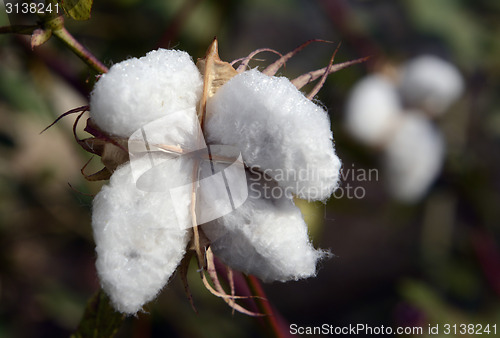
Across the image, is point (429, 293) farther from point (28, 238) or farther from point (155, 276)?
point (28, 238)

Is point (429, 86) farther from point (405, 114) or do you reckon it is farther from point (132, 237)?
point (132, 237)

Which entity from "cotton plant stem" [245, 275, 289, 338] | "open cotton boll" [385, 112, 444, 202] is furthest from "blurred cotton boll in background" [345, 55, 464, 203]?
"cotton plant stem" [245, 275, 289, 338]

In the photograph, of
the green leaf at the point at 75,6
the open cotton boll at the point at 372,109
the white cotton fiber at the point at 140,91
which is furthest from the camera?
the open cotton boll at the point at 372,109

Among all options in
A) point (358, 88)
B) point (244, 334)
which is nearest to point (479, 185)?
point (358, 88)

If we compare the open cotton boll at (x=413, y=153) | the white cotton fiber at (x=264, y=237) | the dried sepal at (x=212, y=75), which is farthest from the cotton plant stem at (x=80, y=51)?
the open cotton boll at (x=413, y=153)

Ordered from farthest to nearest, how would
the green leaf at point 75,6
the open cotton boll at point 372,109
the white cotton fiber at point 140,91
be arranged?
the open cotton boll at point 372,109, the green leaf at point 75,6, the white cotton fiber at point 140,91

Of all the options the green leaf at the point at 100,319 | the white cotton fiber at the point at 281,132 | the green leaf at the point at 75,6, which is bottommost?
the green leaf at the point at 100,319

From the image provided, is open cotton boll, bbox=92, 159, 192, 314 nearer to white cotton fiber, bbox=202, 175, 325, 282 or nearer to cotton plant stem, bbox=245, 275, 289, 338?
white cotton fiber, bbox=202, 175, 325, 282

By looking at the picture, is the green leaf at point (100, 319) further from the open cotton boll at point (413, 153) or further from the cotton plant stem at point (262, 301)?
the open cotton boll at point (413, 153)
